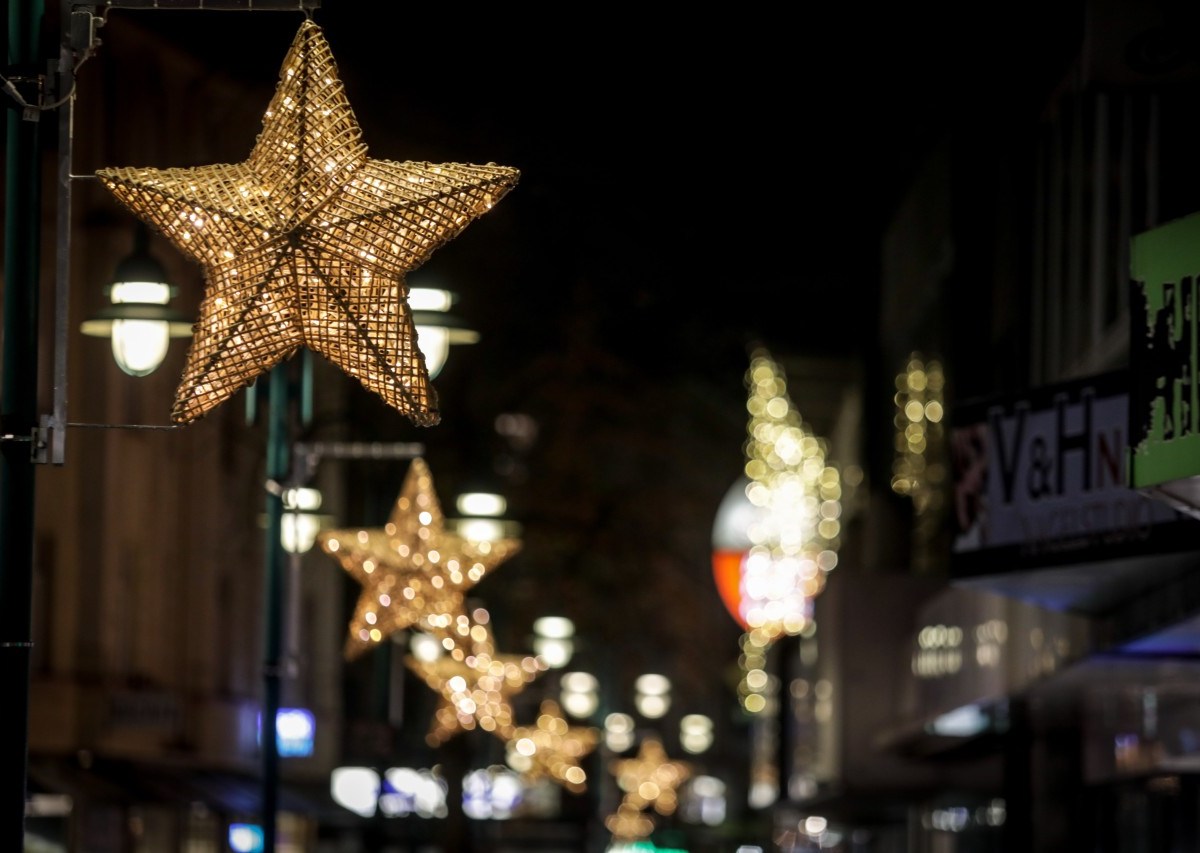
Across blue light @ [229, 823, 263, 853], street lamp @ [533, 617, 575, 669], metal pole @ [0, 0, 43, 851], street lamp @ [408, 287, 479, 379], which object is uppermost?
street lamp @ [408, 287, 479, 379]

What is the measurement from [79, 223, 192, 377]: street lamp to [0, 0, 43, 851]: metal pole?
4330 millimetres

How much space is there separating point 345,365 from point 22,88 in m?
1.77

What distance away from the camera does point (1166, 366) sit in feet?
34.2

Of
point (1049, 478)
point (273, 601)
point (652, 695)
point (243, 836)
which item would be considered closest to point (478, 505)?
point (273, 601)

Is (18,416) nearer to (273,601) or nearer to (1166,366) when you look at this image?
(1166,366)

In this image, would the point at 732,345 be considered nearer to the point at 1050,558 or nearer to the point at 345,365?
the point at 1050,558

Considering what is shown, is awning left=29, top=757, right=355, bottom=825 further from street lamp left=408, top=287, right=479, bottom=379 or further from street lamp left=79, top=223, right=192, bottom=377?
street lamp left=79, top=223, right=192, bottom=377

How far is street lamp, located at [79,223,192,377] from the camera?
1375 centimetres

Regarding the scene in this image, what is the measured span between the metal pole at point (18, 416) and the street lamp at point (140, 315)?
14.2 ft

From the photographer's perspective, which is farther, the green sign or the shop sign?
the shop sign

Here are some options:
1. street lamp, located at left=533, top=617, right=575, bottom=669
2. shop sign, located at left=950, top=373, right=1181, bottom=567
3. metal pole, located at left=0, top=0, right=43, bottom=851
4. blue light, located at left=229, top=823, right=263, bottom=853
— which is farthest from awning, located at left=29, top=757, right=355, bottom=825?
metal pole, located at left=0, top=0, right=43, bottom=851

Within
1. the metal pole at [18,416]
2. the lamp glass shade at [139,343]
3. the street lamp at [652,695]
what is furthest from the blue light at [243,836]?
the street lamp at [652,695]

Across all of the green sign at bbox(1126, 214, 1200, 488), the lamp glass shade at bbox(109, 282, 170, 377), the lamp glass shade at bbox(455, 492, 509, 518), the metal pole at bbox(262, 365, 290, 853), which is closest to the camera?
the green sign at bbox(1126, 214, 1200, 488)

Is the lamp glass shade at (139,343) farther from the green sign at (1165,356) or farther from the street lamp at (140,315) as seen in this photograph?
the green sign at (1165,356)
